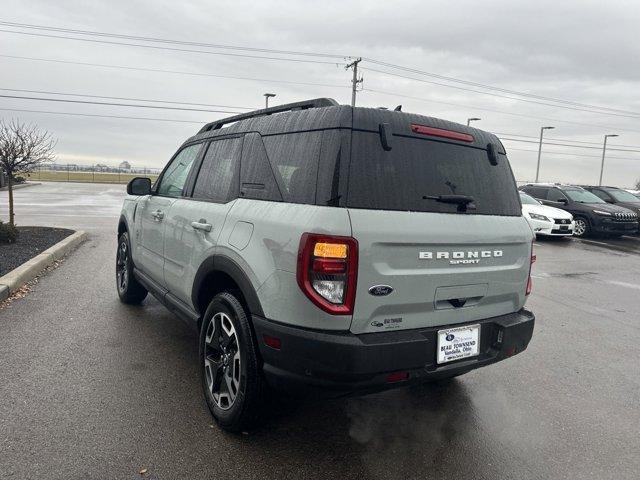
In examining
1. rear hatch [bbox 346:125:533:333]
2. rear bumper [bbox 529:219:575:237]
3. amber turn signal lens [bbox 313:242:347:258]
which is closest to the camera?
amber turn signal lens [bbox 313:242:347:258]

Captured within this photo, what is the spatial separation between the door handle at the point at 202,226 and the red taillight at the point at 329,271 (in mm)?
1088

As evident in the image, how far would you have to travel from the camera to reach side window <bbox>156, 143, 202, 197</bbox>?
13.7 ft

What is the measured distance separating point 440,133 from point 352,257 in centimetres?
106

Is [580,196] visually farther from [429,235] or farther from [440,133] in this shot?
[429,235]

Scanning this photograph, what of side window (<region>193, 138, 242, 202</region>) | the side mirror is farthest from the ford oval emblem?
the side mirror

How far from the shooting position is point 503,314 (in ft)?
10.3

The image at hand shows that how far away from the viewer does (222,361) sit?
310 centimetres

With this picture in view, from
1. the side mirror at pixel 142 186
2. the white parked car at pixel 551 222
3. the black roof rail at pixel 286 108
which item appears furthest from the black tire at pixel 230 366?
the white parked car at pixel 551 222

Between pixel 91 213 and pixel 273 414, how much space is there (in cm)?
1541

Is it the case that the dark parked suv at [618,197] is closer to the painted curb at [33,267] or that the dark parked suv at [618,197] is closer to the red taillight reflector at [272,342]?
the painted curb at [33,267]

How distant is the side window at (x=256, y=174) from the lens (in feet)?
9.39

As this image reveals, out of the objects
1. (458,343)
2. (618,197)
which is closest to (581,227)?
(618,197)

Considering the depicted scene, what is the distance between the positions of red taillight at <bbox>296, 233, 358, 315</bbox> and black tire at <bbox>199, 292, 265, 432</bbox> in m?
0.60

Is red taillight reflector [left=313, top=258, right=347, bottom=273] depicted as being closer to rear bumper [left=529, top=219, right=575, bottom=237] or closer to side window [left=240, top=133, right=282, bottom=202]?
side window [left=240, top=133, right=282, bottom=202]
